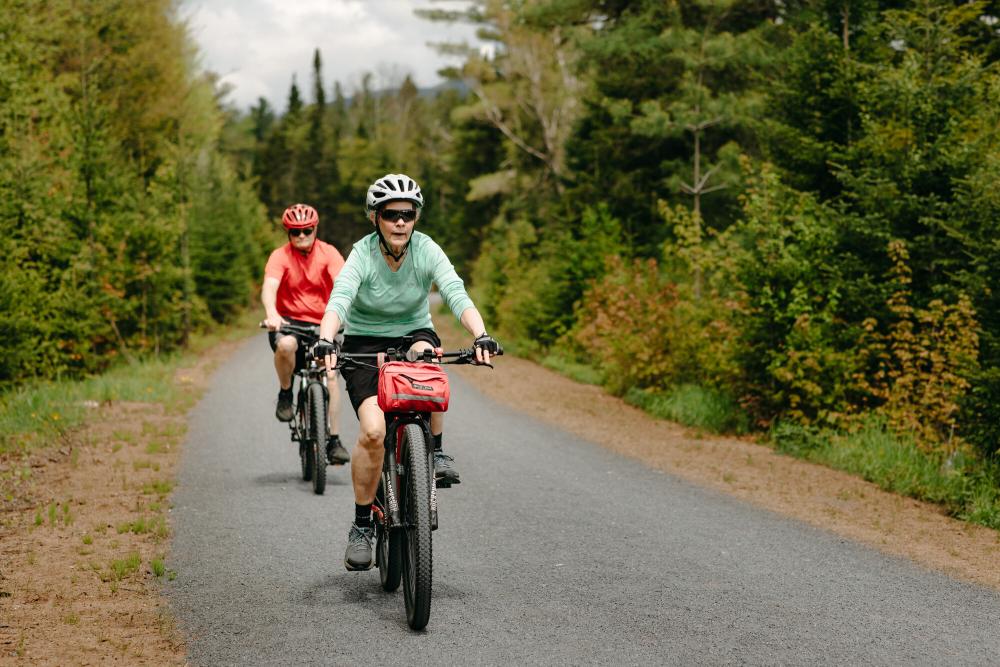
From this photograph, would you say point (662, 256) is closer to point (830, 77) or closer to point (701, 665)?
point (830, 77)

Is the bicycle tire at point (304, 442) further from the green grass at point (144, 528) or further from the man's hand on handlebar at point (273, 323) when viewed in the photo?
the green grass at point (144, 528)

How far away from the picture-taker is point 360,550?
5285 millimetres

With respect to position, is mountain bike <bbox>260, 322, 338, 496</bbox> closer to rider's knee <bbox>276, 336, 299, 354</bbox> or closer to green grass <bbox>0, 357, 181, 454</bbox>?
rider's knee <bbox>276, 336, 299, 354</bbox>

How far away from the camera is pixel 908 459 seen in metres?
9.28

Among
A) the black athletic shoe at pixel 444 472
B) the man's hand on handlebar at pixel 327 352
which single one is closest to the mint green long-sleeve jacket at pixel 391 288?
the man's hand on handlebar at pixel 327 352

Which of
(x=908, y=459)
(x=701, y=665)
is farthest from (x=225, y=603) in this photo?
(x=908, y=459)

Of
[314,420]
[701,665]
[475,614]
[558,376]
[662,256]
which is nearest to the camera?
[701,665]

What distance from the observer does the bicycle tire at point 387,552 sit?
520 centimetres

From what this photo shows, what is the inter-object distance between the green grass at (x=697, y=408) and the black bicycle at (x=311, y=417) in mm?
6078

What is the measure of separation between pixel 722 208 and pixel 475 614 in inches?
839

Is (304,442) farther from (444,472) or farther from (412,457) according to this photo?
(412,457)

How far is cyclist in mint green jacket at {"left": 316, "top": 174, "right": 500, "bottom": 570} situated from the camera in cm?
504

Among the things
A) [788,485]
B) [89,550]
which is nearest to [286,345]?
[89,550]

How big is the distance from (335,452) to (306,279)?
1.66 metres
